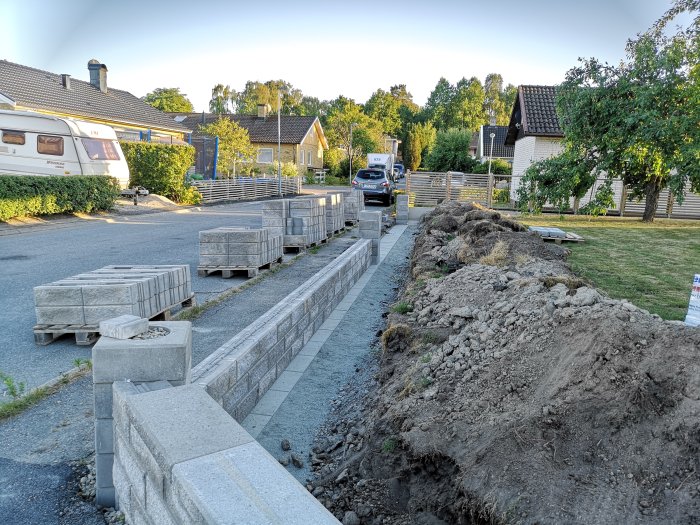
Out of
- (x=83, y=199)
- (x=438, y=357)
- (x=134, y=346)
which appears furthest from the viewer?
(x=83, y=199)

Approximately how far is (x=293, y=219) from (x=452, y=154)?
33986 millimetres

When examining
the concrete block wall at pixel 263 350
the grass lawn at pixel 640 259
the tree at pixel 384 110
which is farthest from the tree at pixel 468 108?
the concrete block wall at pixel 263 350

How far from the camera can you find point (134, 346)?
3.43 metres

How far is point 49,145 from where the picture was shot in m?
20.3

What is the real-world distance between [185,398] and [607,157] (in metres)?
15.7

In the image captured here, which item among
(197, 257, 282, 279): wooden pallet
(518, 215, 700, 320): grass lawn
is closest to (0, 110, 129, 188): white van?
(197, 257, 282, 279): wooden pallet

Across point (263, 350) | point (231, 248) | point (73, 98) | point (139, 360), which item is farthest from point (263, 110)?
point (139, 360)

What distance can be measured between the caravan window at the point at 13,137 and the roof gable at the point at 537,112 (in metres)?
20.6

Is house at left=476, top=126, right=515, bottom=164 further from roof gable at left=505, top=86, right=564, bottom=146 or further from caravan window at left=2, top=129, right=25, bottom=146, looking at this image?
caravan window at left=2, top=129, right=25, bottom=146

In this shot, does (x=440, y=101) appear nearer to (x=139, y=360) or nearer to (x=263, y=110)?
(x=263, y=110)

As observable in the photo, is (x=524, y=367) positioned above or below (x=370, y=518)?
above

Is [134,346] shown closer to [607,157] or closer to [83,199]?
[607,157]

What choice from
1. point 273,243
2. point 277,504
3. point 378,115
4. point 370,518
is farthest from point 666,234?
point 378,115

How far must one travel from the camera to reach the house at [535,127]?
25.3 m
